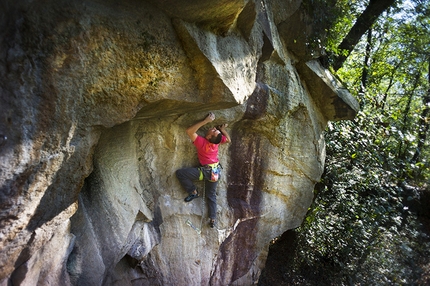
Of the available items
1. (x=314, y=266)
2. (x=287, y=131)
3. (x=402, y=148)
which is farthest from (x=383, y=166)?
(x=287, y=131)

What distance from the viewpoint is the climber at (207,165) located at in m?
4.94

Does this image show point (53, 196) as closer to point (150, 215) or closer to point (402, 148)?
point (150, 215)

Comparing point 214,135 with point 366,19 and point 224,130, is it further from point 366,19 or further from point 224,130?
point 366,19

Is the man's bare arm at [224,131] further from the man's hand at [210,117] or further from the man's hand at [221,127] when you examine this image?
the man's hand at [210,117]

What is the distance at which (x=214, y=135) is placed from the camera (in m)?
4.93

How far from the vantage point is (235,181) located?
19.1 ft

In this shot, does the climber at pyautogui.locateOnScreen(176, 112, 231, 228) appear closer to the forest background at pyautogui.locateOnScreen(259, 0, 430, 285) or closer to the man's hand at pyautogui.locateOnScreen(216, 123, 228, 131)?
the man's hand at pyautogui.locateOnScreen(216, 123, 228, 131)

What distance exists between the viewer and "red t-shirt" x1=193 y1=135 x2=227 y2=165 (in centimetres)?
493

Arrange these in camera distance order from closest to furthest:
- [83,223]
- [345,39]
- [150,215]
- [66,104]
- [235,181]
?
[66,104]
[83,223]
[150,215]
[235,181]
[345,39]

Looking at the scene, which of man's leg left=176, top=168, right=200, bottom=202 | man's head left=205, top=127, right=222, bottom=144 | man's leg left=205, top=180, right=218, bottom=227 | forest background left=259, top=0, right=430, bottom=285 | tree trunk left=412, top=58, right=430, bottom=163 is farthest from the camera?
tree trunk left=412, top=58, right=430, bottom=163

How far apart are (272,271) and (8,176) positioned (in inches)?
287

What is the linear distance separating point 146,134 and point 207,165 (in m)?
1.03

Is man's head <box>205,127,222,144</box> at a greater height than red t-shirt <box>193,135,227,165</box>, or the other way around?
man's head <box>205,127,222,144</box>

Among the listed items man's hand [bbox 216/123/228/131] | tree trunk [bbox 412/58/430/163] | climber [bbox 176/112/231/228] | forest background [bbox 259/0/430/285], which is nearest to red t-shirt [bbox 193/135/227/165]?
climber [bbox 176/112/231/228]
